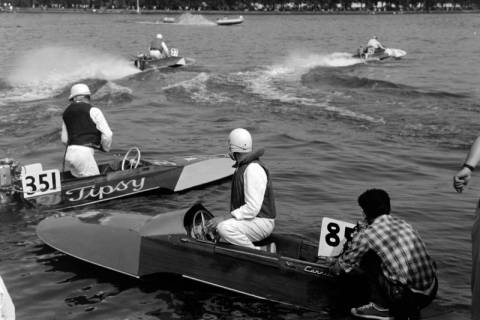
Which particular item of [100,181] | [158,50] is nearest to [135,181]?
[100,181]

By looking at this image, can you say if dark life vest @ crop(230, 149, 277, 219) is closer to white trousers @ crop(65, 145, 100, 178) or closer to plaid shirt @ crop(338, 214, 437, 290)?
plaid shirt @ crop(338, 214, 437, 290)

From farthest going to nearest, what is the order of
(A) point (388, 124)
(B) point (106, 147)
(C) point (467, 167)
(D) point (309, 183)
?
1. (A) point (388, 124)
2. (D) point (309, 183)
3. (B) point (106, 147)
4. (C) point (467, 167)

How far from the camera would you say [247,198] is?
Answer: 8.09m

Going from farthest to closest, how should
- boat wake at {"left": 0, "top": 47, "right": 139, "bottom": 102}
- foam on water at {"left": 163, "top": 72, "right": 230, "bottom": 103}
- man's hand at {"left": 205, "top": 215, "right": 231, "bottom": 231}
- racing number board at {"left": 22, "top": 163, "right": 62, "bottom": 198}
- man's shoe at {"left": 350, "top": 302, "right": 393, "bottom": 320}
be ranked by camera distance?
boat wake at {"left": 0, "top": 47, "right": 139, "bottom": 102} < foam on water at {"left": 163, "top": 72, "right": 230, "bottom": 103} < racing number board at {"left": 22, "top": 163, "right": 62, "bottom": 198} < man's hand at {"left": 205, "top": 215, "right": 231, "bottom": 231} < man's shoe at {"left": 350, "top": 302, "right": 393, "bottom": 320}

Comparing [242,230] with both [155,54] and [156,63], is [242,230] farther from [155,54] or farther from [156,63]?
[155,54]

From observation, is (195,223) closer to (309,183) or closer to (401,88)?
(309,183)

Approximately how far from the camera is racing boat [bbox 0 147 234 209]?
11.2 metres

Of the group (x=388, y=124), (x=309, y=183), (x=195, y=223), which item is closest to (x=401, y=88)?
(x=388, y=124)

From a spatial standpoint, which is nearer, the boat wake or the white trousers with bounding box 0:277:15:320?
the white trousers with bounding box 0:277:15:320

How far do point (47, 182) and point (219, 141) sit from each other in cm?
773

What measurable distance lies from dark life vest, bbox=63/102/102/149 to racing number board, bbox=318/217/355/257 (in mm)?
5455

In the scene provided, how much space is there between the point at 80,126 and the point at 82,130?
0.27 feet

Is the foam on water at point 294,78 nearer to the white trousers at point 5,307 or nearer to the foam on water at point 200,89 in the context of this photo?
the foam on water at point 200,89

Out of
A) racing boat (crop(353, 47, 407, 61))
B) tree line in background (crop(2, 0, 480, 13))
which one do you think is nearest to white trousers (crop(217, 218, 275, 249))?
racing boat (crop(353, 47, 407, 61))
